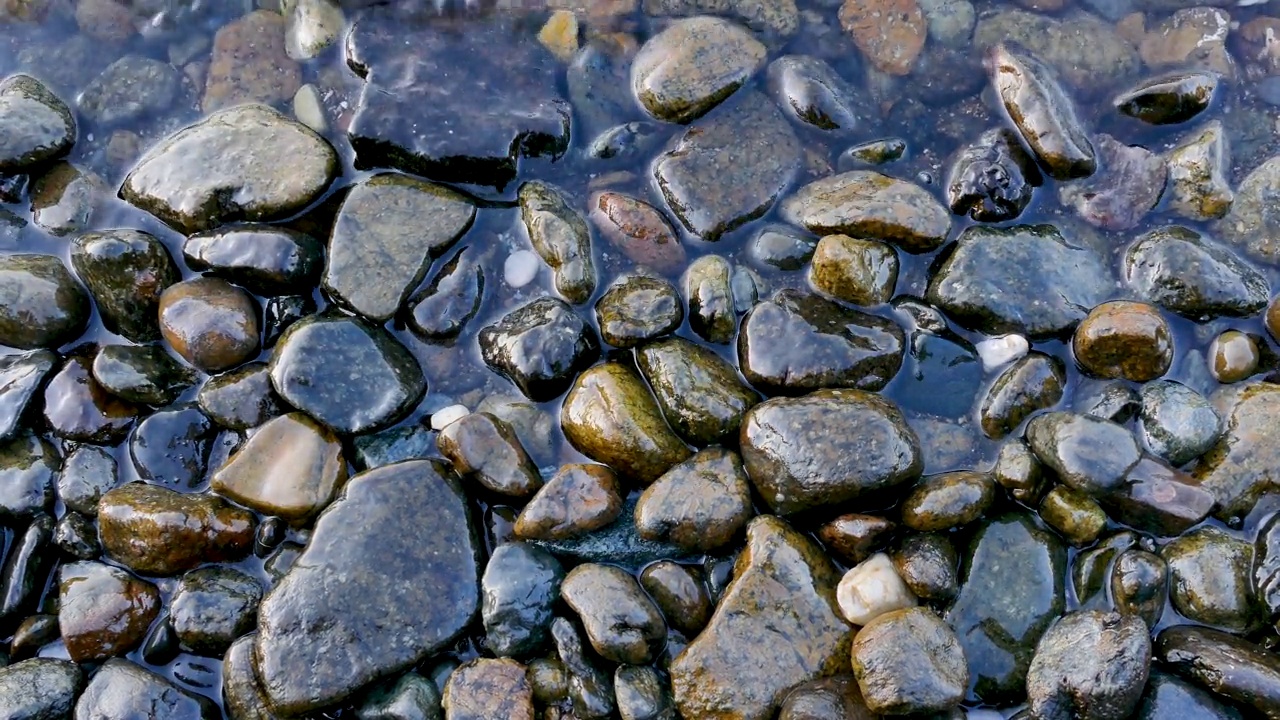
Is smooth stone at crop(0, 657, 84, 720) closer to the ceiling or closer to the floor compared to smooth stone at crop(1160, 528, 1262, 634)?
closer to the floor

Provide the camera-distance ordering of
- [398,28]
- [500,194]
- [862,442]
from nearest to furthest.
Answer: [862,442] < [500,194] < [398,28]

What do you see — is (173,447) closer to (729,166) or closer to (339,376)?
(339,376)

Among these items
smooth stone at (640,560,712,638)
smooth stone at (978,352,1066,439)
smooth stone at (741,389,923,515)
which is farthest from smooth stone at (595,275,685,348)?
smooth stone at (978,352,1066,439)

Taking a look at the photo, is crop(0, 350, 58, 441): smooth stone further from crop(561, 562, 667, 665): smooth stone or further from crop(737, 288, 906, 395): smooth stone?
crop(737, 288, 906, 395): smooth stone

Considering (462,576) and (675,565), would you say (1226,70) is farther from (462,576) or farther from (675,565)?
(462,576)

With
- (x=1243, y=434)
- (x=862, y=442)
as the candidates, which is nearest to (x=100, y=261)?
(x=862, y=442)

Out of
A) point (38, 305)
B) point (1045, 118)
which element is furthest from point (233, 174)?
point (1045, 118)

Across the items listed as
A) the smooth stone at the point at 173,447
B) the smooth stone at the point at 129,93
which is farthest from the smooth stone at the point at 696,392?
the smooth stone at the point at 129,93
